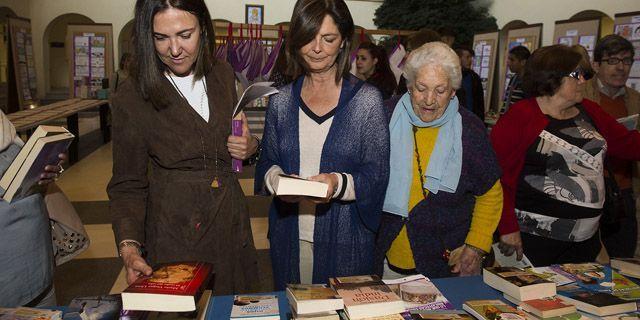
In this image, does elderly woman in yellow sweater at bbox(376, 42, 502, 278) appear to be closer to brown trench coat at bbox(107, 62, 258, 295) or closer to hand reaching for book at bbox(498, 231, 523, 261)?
hand reaching for book at bbox(498, 231, 523, 261)

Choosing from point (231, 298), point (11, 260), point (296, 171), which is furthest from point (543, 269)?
point (11, 260)

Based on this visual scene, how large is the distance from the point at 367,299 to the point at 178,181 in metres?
0.72

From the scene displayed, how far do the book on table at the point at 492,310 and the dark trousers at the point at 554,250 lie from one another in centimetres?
85

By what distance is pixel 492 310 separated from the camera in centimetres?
138

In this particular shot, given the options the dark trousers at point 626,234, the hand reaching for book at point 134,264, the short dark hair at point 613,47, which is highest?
the short dark hair at point 613,47

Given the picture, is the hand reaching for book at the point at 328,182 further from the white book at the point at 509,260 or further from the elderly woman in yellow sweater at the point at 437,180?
the white book at the point at 509,260

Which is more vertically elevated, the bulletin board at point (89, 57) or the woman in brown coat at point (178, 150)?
the bulletin board at point (89, 57)

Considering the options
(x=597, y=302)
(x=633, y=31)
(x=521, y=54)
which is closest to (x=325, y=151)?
(x=597, y=302)

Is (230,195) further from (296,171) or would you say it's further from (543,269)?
(543,269)

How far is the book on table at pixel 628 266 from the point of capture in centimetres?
175

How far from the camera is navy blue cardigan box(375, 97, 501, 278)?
6.06ft

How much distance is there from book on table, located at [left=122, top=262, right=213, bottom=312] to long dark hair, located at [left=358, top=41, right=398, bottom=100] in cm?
382

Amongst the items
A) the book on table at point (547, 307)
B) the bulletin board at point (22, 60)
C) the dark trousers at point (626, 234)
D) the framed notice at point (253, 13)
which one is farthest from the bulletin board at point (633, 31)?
the framed notice at point (253, 13)

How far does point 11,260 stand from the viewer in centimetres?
149
